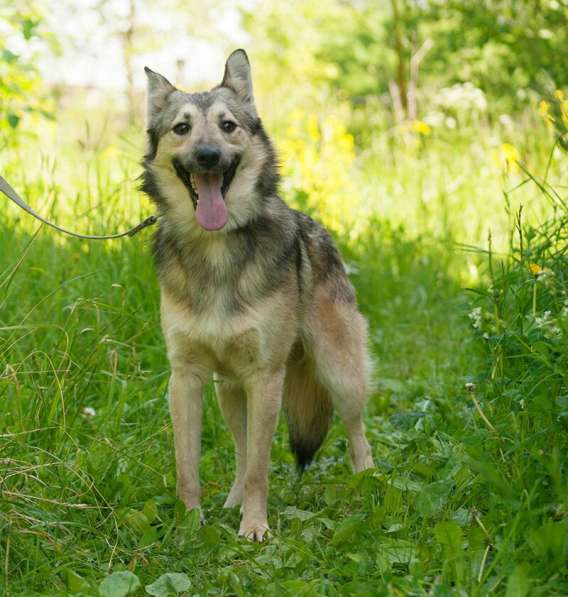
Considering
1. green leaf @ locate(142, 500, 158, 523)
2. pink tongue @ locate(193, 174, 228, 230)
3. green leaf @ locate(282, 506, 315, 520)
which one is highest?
pink tongue @ locate(193, 174, 228, 230)

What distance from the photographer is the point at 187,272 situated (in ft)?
12.4

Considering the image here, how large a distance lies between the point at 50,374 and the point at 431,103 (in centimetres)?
905

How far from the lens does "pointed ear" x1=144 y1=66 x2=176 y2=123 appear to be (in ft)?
13.2

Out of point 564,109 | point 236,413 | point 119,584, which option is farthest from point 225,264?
point 564,109

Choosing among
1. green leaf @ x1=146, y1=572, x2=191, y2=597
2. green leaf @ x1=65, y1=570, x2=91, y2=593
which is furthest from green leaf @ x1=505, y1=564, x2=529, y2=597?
green leaf @ x1=65, y1=570, x2=91, y2=593

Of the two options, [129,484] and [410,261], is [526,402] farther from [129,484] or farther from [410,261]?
[410,261]

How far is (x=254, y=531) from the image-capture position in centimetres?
362

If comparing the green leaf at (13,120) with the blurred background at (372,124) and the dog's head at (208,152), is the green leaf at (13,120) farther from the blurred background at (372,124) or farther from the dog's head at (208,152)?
the dog's head at (208,152)

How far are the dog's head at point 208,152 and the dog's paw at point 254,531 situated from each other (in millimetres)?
1231

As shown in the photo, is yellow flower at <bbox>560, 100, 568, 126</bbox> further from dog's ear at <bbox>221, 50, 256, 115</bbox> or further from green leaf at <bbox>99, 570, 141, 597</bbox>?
green leaf at <bbox>99, 570, 141, 597</bbox>

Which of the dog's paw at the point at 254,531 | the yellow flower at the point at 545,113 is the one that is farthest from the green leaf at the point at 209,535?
the yellow flower at the point at 545,113

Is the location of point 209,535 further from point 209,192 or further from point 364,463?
point 209,192

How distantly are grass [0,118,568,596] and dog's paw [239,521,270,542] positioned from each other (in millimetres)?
52

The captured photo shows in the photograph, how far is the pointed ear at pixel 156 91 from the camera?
403cm
